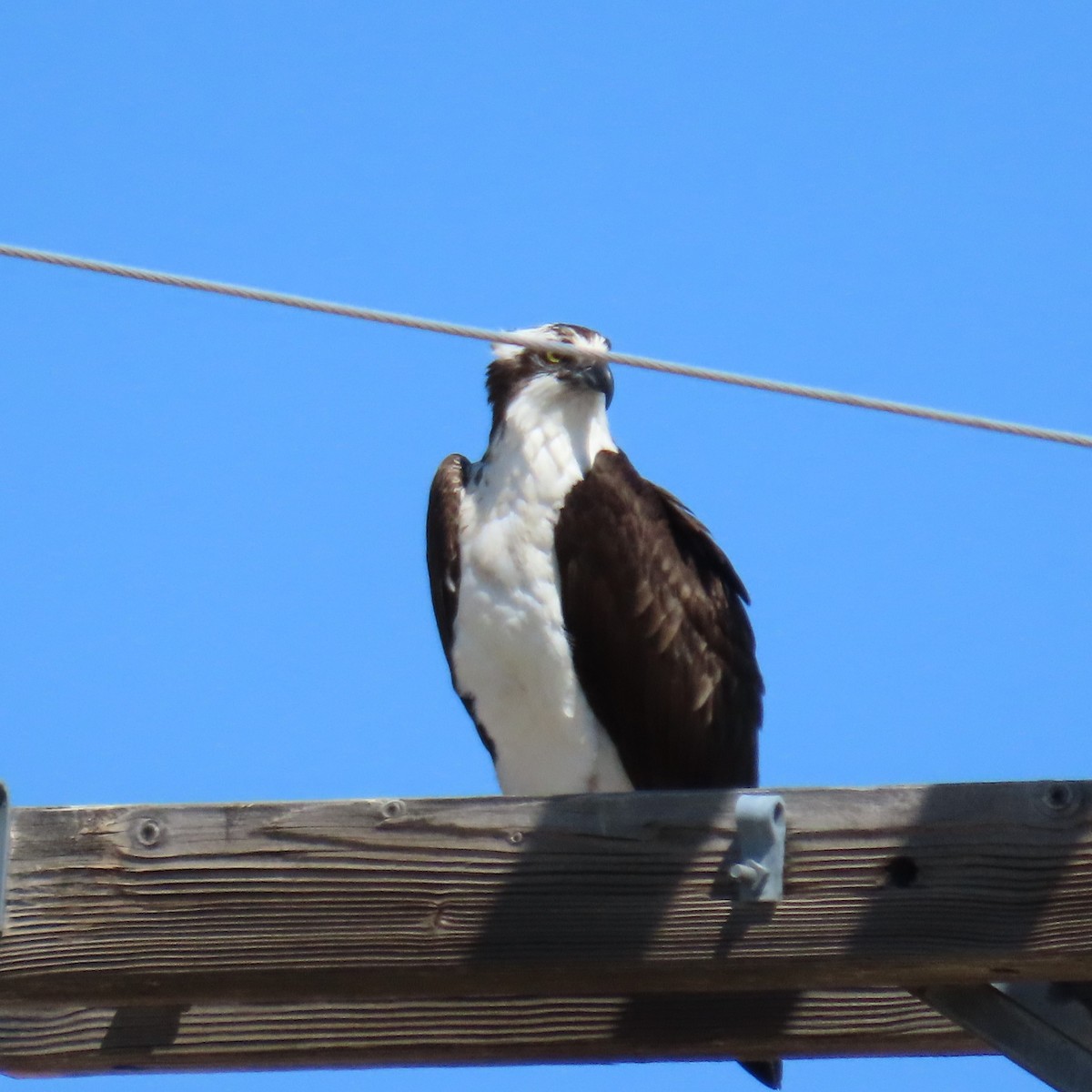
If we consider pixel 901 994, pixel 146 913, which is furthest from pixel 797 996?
pixel 146 913

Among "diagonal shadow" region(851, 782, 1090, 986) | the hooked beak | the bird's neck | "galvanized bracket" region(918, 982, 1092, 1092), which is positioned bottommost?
"galvanized bracket" region(918, 982, 1092, 1092)

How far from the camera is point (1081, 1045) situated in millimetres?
2271

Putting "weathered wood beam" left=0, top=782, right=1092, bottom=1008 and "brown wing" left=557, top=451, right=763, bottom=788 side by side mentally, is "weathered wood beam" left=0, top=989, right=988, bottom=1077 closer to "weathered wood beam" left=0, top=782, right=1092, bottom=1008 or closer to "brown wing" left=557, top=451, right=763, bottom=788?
"weathered wood beam" left=0, top=782, right=1092, bottom=1008

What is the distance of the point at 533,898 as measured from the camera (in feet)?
7.93

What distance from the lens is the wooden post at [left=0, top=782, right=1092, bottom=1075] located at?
227 cm

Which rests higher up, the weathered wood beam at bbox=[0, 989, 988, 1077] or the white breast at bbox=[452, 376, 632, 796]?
the white breast at bbox=[452, 376, 632, 796]

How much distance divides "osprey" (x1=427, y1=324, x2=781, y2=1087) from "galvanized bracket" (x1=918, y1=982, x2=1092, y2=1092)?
7.93 ft

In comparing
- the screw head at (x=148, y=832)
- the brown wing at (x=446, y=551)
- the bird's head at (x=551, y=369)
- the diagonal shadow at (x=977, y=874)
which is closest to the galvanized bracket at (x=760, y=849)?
the diagonal shadow at (x=977, y=874)

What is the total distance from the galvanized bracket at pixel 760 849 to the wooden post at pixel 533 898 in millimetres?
32

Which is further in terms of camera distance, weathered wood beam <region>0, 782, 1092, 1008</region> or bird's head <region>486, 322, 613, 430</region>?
bird's head <region>486, 322, 613, 430</region>

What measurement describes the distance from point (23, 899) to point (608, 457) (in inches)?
111

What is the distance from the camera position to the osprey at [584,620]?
475 centimetres

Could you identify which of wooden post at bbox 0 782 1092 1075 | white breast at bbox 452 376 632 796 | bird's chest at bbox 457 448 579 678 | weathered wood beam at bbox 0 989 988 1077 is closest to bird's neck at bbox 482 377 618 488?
white breast at bbox 452 376 632 796

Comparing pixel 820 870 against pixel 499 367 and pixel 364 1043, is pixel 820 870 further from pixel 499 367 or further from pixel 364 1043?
pixel 499 367
